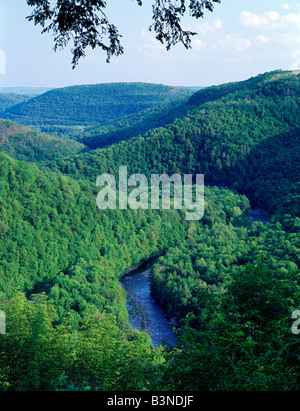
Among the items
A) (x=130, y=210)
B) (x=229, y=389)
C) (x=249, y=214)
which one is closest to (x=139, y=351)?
(x=229, y=389)

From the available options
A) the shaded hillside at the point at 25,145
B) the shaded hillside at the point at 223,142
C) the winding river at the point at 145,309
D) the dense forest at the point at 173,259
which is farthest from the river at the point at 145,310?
the shaded hillside at the point at 25,145

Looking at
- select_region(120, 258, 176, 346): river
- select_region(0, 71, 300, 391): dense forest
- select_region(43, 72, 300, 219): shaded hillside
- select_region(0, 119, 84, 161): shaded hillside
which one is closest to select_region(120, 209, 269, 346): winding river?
select_region(120, 258, 176, 346): river

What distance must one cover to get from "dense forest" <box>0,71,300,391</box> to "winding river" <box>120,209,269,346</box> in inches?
70.2

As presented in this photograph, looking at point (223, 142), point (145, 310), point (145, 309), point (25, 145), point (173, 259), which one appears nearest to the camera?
point (145, 310)

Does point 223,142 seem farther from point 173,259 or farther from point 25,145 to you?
point 25,145

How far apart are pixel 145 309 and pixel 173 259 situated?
12.4 meters

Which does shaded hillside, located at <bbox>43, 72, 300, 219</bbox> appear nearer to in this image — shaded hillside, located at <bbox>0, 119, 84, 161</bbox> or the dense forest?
the dense forest

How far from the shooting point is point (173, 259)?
7100 cm

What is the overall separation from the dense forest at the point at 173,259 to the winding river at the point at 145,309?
178cm

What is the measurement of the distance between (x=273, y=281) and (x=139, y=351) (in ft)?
32.8

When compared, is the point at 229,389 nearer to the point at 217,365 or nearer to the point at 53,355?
the point at 217,365

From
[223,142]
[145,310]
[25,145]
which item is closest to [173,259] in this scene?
[145,310]

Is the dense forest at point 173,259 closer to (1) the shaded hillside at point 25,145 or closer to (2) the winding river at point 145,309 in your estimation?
(1) the shaded hillside at point 25,145

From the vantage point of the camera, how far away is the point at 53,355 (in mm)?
24938
